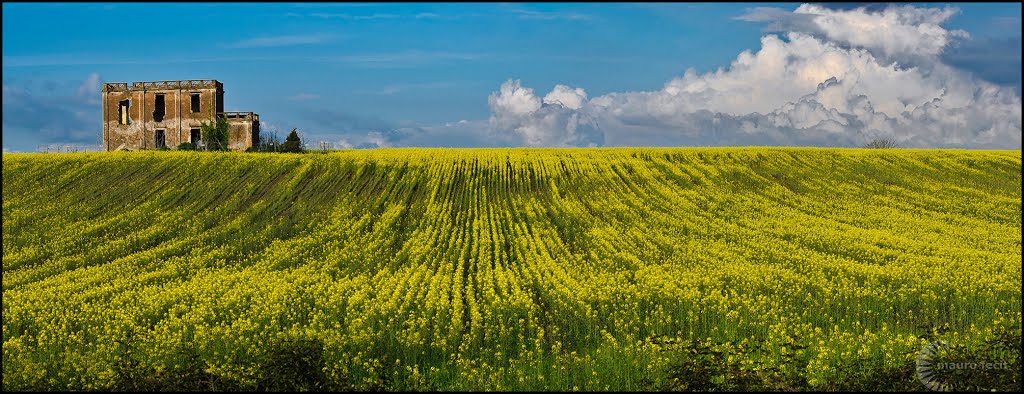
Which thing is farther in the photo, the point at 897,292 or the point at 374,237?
the point at 374,237

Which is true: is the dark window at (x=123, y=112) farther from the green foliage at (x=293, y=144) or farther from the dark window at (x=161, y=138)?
the green foliage at (x=293, y=144)

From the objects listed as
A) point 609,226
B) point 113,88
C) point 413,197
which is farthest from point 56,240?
point 113,88

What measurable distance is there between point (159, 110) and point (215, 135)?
960 centimetres

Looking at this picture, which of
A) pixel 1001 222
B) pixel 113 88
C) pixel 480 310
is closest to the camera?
pixel 480 310

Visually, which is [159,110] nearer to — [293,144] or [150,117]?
[150,117]

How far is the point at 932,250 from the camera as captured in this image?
3058 centimetres

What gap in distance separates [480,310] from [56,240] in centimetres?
2247

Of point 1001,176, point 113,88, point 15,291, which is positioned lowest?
point 15,291

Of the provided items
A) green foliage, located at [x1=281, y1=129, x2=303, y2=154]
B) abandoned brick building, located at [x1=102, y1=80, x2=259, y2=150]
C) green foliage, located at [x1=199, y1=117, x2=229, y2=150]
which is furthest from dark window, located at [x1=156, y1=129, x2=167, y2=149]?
green foliage, located at [x1=281, y1=129, x2=303, y2=154]

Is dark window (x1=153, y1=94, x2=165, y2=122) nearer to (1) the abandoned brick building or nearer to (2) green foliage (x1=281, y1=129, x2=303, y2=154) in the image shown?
(1) the abandoned brick building

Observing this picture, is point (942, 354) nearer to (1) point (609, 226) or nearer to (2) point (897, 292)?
(2) point (897, 292)

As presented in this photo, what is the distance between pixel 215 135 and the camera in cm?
6241

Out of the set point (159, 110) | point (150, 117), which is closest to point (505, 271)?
point (150, 117)

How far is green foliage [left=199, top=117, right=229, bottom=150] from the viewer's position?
6200cm
